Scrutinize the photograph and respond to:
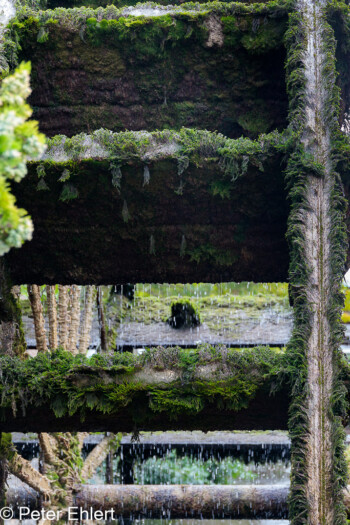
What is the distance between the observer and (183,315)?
772cm

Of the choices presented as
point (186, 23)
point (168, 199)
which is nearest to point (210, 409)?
point (168, 199)

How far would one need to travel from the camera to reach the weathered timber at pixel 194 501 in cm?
541

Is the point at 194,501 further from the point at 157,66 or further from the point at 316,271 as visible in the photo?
the point at 157,66

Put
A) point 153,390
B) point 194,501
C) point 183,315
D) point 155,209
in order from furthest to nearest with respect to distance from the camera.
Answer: point 183,315, point 194,501, point 155,209, point 153,390

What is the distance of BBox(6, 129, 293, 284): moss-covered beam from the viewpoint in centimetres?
346

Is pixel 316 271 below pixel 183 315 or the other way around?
below

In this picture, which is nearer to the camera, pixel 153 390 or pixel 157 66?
pixel 153 390

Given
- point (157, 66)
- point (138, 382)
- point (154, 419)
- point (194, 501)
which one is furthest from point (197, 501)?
point (157, 66)

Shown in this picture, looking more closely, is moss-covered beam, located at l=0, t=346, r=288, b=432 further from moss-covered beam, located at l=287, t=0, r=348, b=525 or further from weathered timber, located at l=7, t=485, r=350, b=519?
weathered timber, located at l=7, t=485, r=350, b=519

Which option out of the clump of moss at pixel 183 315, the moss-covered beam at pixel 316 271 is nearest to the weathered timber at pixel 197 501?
the clump of moss at pixel 183 315

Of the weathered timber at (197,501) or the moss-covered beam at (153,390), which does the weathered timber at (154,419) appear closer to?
the moss-covered beam at (153,390)

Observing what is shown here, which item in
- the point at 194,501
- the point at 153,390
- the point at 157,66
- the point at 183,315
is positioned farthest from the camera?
the point at 183,315

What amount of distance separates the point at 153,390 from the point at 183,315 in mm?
4644

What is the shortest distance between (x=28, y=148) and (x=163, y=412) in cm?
224
